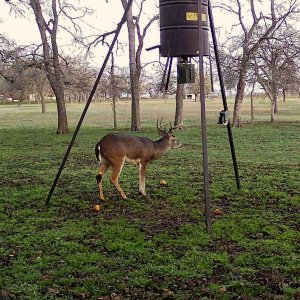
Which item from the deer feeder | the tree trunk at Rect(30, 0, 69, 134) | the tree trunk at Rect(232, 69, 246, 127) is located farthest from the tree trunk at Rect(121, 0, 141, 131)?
the deer feeder

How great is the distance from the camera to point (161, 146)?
9.16m

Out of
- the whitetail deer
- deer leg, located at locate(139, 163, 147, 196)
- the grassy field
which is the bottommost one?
the grassy field

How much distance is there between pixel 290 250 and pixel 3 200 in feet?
16.7

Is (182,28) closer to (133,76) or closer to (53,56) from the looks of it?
(53,56)

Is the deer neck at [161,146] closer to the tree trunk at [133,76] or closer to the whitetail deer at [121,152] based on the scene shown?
the whitetail deer at [121,152]

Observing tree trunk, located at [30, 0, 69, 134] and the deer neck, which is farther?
tree trunk, located at [30, 0, 69, 134]

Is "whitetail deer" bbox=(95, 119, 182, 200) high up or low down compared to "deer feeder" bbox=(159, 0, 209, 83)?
down

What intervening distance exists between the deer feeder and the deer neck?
1.96 m

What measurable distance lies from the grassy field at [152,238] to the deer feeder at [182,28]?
7.94 feet

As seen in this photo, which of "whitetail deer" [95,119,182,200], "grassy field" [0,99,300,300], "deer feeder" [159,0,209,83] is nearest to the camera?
"grassy field" [0,99,300,300]

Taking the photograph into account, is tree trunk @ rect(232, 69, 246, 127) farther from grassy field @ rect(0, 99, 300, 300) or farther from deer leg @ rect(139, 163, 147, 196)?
deer leg @ rect(139, 163, 147, 196)

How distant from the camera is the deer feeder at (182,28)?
7.44 metres

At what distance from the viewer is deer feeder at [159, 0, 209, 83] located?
7.44 m

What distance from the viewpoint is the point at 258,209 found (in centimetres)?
791
